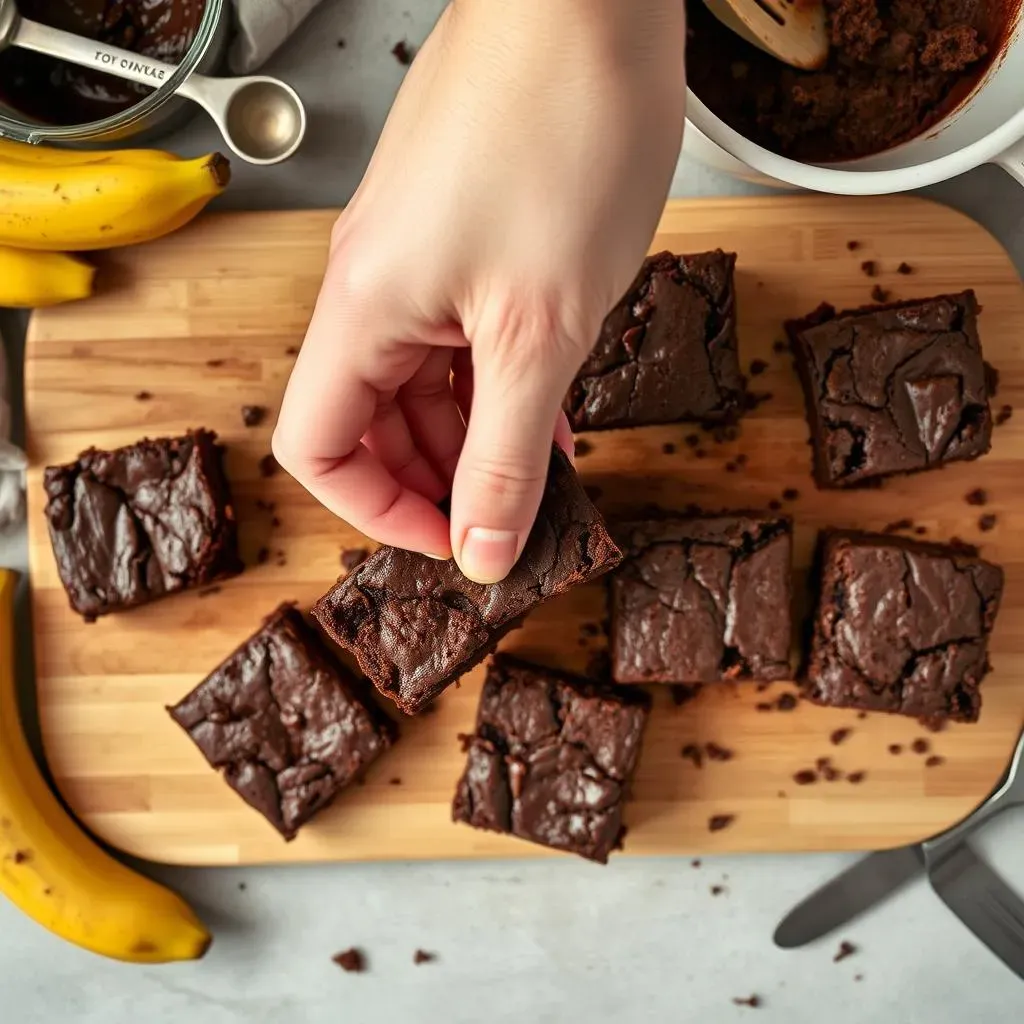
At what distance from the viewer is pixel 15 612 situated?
333 centimetres

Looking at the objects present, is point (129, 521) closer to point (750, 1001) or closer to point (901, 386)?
point (901, 386)

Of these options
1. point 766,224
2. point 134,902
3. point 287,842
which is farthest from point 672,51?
point 134,902

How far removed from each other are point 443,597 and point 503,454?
79cm

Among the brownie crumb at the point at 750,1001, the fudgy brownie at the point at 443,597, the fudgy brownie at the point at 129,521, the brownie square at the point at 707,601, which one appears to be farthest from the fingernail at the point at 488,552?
the brownie crumb at the point at 750,1001

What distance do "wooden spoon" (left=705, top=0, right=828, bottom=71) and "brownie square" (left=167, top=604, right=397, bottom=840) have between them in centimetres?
225

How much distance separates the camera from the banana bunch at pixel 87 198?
2.88m

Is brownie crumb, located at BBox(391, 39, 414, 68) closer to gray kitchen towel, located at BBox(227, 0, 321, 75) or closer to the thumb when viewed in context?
gray kitchen towel, located at BBox(227, 0, 321, 75)

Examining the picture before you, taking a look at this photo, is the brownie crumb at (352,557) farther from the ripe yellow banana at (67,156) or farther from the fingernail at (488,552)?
the ripe yellow banana at (67,156)

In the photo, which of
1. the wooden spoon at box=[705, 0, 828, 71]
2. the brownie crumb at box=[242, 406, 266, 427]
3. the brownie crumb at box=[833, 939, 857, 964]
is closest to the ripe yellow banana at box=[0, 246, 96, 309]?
the brownie crumb at box=[242, 406, 266, 427]

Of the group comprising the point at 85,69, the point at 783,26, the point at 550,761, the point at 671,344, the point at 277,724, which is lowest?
the point at 277,724

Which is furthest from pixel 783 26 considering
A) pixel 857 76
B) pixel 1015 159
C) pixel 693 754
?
pixel 693 754

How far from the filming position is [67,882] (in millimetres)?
3100

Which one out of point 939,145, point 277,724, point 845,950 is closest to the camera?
point 939,145

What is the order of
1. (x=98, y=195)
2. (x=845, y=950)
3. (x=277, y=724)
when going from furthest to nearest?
(x=845, y=950) < (x=277, y=724) < (x=98, y=195)
